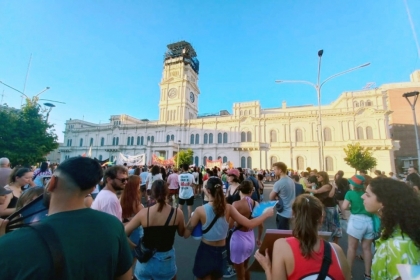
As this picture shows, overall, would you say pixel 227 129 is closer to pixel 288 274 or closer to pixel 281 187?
pixel 281 187

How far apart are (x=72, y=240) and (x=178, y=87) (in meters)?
44.0

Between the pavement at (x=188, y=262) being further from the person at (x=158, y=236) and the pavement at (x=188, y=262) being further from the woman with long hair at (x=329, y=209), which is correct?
the person at (x=158, y=236)

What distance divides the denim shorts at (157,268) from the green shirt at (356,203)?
337 centimetres

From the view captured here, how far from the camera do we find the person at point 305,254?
56.1 inches

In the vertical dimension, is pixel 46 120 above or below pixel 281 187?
above

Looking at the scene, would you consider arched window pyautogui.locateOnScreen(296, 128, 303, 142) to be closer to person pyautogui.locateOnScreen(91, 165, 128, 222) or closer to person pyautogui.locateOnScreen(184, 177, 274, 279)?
person pyautogui.locateOnScreen(184, 177, 274, 279)

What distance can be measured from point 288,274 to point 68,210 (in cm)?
157

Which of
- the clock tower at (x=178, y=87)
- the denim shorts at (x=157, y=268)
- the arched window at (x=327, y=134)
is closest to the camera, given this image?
the denim shorts at (x=157, y=268)

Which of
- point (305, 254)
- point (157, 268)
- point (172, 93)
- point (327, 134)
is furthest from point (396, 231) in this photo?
point (172, 93)

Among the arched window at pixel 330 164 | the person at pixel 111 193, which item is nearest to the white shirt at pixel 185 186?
the person at pixel 111 193

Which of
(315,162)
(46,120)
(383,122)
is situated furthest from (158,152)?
(383,122)

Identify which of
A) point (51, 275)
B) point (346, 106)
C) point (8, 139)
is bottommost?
point (51, 275)

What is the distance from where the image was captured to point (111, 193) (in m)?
2.92

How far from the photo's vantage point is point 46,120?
19219 mm
